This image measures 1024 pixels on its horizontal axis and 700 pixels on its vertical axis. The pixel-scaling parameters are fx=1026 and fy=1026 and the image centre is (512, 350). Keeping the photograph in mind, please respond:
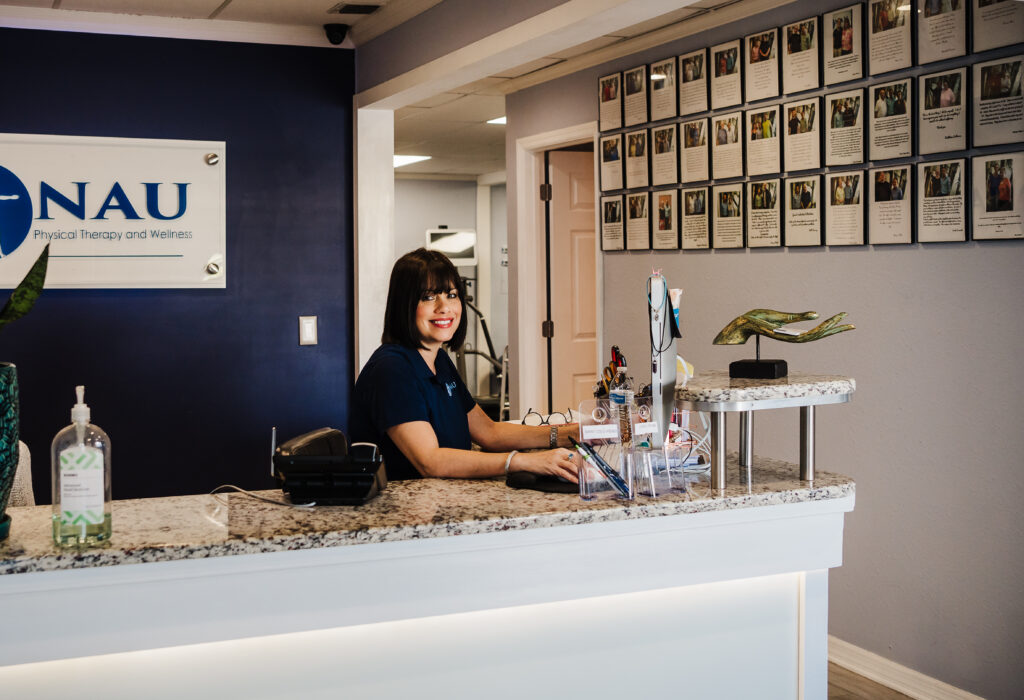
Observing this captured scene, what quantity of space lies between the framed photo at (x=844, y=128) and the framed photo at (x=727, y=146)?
1.60 feet

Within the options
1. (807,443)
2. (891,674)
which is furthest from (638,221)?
(807,443)

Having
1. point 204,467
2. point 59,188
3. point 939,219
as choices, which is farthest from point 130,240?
point 939,219

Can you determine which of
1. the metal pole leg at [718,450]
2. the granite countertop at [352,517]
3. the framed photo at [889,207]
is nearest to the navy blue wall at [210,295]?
the framed photo at [889,207]

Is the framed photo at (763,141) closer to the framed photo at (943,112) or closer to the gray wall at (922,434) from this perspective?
the gray wall at (922,434)

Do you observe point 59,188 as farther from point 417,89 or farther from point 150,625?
point 150,625

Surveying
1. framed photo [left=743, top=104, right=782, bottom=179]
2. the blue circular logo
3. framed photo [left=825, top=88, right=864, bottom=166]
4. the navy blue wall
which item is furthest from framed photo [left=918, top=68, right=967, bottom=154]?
the blue circular logo

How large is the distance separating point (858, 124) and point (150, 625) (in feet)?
9.27

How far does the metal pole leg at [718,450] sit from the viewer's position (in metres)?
2.06

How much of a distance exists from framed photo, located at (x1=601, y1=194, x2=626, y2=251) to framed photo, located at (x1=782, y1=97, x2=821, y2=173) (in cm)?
115

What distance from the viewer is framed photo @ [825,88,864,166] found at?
351cm

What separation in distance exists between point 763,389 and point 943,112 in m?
1.64

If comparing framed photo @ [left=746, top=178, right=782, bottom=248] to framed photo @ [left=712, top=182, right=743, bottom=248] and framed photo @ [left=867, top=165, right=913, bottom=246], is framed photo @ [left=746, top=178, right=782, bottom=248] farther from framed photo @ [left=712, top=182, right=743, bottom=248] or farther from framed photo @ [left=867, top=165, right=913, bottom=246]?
framed photo @ [left=867, top=165, right=913, bottom=246]

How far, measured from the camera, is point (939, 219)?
3.24 meters

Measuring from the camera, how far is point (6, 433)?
166 cm
